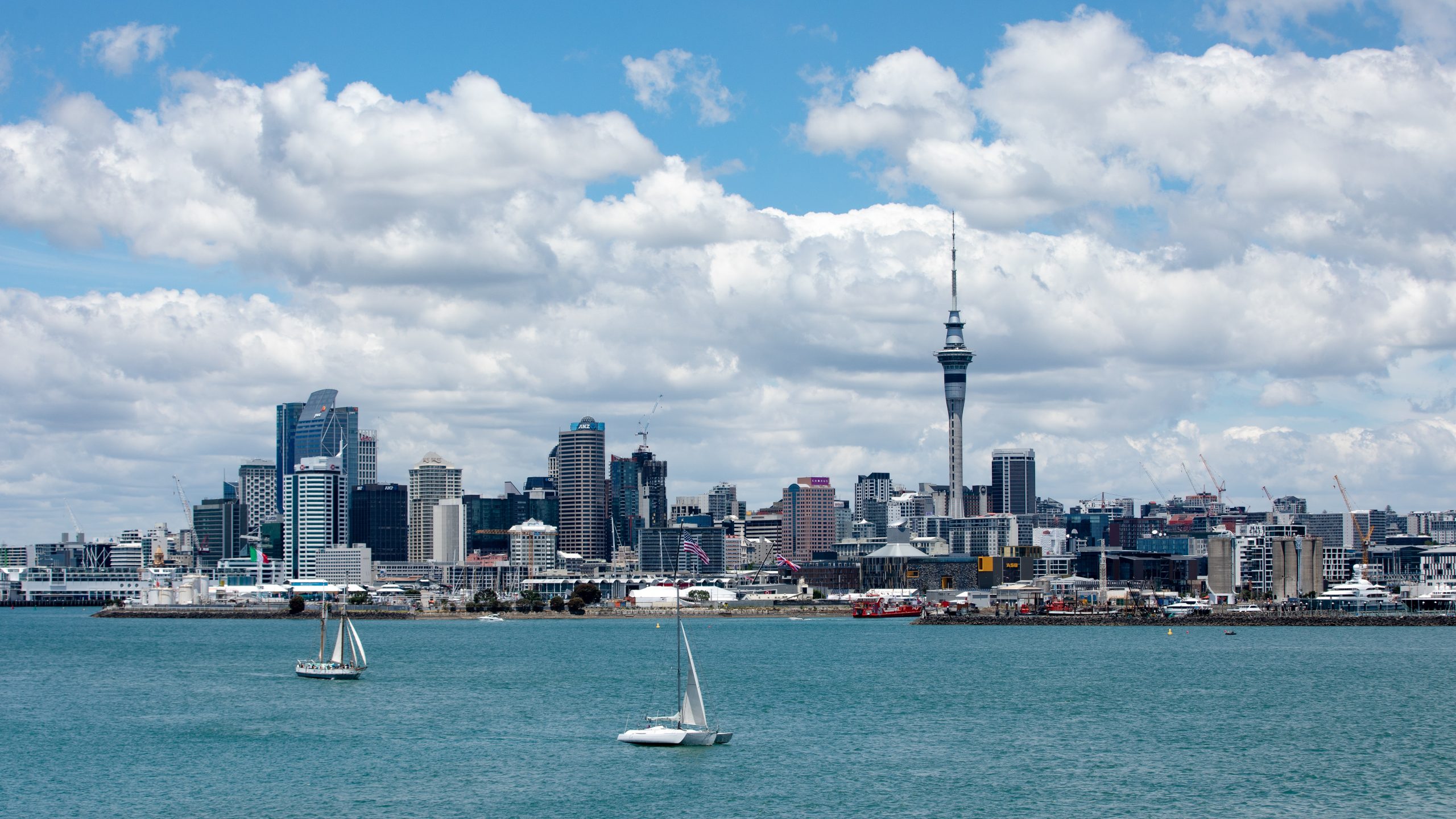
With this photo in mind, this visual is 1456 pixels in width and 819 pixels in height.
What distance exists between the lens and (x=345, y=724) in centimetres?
8281

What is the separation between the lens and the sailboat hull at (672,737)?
70.8 meters

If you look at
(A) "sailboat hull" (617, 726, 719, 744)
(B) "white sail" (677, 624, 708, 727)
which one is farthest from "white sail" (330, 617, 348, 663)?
(B) "white sail" (677, 624, 708, 727)

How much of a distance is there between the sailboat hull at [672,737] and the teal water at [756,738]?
378mm

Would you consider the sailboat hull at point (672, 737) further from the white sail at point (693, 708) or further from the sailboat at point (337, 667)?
the sailboat at point (337, 667)

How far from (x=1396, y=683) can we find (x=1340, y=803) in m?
52.2

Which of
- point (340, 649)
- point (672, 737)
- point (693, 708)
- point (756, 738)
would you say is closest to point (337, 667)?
point (340, 649)

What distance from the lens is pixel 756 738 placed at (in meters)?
76.0

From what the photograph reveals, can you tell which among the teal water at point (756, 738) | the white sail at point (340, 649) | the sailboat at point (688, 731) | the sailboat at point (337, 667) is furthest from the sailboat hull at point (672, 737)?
the white sail at point (340, 649)

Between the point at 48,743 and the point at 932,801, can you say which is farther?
the point at 48,743

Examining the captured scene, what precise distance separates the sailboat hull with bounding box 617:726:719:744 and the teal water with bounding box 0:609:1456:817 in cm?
38

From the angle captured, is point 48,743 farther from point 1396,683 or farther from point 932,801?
point 1396,683

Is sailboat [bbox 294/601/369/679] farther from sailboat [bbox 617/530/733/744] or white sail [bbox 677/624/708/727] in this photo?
white sail [bbox 677/624/708/727]

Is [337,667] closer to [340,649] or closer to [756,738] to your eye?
[340,649]

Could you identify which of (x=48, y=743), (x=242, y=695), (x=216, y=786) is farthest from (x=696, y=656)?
(x=216, y=786)
